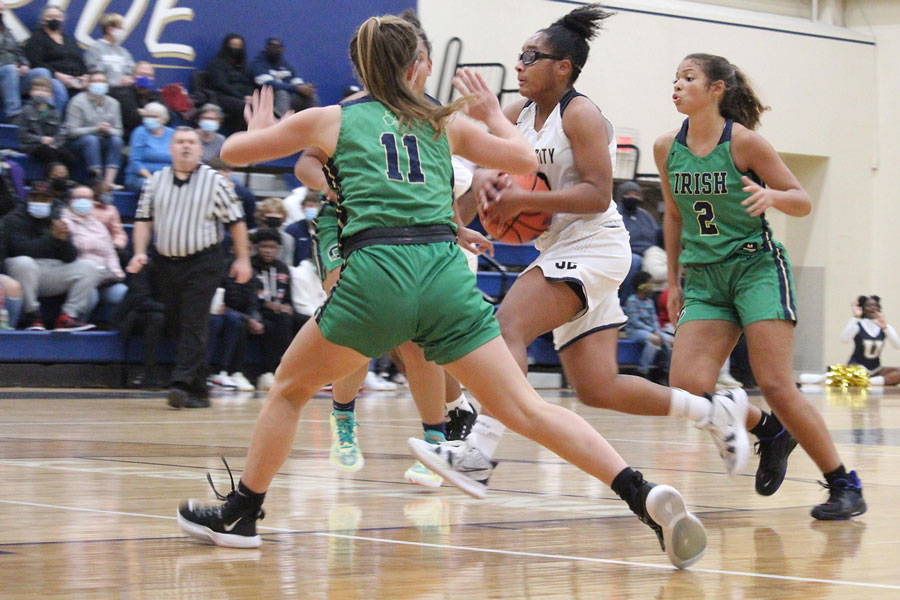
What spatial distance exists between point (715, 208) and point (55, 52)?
9.70 meters

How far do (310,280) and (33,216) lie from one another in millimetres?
2462

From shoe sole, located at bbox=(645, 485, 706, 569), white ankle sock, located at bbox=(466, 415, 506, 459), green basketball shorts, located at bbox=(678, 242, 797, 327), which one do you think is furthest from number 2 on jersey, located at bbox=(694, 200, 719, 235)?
shoe sole, located at bbox=(645, 485, 706, 569)

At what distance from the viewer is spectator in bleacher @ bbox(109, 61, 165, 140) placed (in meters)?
12.9

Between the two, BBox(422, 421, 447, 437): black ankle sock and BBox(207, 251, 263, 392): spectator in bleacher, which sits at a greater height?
BBox(422, 421, 447, 437): black ankle sock

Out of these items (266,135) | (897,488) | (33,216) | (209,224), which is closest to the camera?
(266,135)

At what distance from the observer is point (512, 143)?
3.61 metres

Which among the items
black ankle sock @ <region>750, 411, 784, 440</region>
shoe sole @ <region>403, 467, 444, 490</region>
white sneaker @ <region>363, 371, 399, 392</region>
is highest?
black ankle sock @ <region>750, 411, 784, 440</region>

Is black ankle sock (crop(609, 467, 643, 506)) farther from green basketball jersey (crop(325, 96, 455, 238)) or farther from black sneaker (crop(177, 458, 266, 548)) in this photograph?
black sneaker (crop(177, 458, 266, 548))

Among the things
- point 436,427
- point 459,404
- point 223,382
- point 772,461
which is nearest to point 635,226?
point 223,382

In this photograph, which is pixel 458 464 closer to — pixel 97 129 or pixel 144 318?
pixel 144 318

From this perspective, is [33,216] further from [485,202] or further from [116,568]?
[116,568]

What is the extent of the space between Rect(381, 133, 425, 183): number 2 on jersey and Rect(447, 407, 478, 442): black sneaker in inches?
91.2

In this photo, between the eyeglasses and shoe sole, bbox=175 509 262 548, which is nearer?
shoe sole, bbox=175 509 262 548

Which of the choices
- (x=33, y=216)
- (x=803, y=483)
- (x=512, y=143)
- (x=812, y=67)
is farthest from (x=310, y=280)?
(x=812, y=67)
